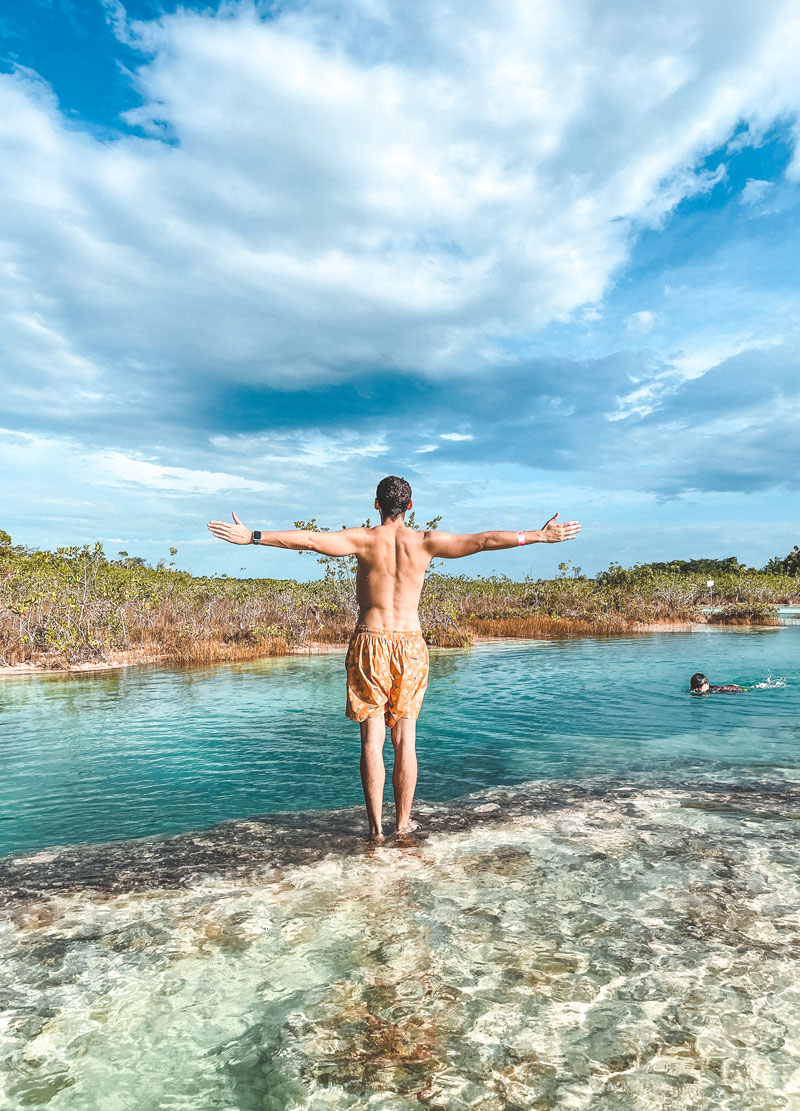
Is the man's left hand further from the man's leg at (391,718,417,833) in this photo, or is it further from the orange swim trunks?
the man's leg at (391,718,417,833)

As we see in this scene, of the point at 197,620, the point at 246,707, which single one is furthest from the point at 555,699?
the point at 197,620

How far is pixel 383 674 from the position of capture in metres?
4.72

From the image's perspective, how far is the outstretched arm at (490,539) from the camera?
469 cm

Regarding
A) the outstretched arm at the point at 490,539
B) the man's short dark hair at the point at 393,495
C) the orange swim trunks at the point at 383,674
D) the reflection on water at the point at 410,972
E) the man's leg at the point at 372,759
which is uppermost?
the man's short dark hair at the point at 393,495

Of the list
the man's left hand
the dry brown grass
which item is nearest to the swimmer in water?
the man's left hand

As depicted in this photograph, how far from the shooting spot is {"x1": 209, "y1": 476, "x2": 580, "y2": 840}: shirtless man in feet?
15.4

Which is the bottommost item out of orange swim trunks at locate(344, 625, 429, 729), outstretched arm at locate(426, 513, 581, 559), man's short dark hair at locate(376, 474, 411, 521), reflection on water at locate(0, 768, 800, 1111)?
reflection on water at locate(0, 768, 800, 1111)

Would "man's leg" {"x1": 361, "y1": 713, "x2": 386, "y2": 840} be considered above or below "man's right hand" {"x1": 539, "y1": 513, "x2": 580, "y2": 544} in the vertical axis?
below

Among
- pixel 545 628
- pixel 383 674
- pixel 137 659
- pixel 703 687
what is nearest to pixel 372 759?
pixel 383 674

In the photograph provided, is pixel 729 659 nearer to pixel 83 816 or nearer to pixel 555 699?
pixel 555 699

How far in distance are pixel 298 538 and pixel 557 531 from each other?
1.79 m

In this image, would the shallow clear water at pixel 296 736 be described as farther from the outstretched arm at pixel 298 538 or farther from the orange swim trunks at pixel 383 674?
the outstretched arm at pixel 298 538

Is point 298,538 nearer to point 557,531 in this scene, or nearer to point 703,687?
point 557,531

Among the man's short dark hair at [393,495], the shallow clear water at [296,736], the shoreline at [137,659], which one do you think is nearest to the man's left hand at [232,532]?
the man's short dark hair at [393,495]
